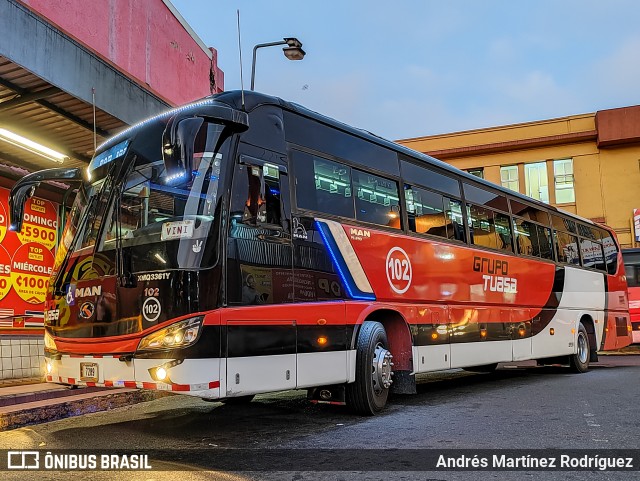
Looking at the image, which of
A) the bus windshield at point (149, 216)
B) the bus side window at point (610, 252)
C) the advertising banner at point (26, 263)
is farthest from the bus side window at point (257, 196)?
the bus side window at point (610, 252)

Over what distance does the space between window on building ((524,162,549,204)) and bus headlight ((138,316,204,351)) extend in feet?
87.0

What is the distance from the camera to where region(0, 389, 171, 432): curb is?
25.0 feet

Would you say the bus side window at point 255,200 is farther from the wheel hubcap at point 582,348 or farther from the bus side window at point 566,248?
the wheel hubcap at point 582,348

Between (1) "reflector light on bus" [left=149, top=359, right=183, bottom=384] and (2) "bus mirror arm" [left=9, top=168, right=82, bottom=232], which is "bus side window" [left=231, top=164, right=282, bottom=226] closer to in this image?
(1) "reflector light on bus" [left=149, top=359, right=183, bottom=384]

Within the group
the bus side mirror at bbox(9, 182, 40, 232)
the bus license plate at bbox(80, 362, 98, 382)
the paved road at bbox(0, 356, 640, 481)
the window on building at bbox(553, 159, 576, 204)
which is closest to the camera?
the paved road at bbox(0, 356, 640, 481)

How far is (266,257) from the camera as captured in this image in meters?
6.20

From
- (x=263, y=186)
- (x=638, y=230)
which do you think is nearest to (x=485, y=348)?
(x=263, y=186)

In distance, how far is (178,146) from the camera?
5.13 m

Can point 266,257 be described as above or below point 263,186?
below

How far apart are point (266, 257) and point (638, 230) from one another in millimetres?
24864

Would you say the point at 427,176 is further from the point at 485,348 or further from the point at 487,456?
the point at 487,456

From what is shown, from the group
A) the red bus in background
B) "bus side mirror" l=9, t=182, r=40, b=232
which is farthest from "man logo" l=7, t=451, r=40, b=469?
the red bus in background

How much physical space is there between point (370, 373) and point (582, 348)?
8.69 metres

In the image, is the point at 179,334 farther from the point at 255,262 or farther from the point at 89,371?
the point at 89,371
